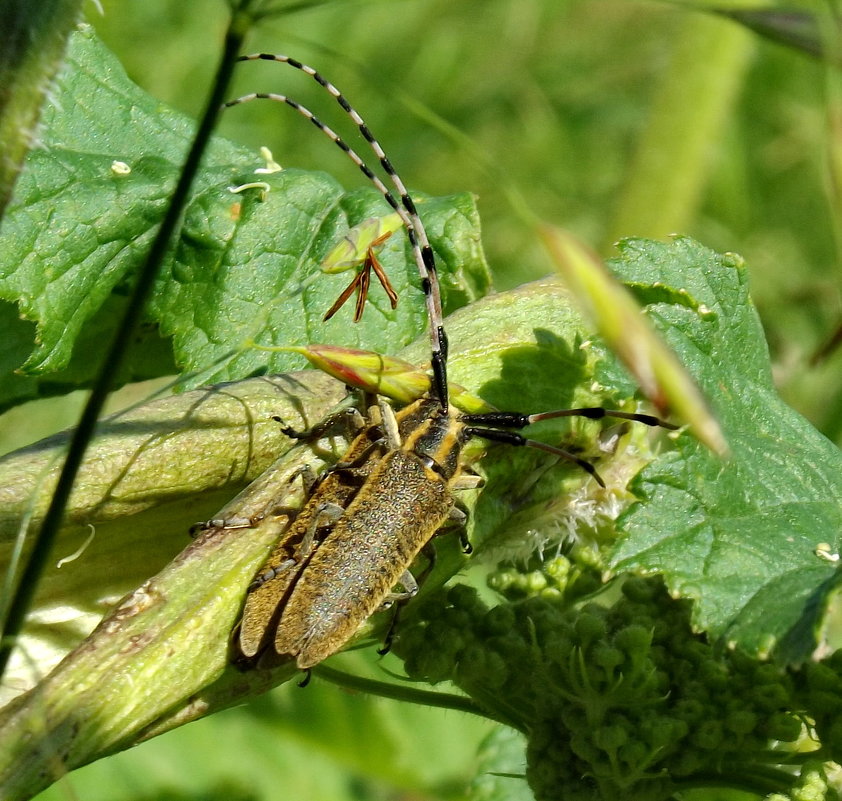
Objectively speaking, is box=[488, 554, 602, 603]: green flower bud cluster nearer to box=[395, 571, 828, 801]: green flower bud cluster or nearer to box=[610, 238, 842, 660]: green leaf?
box=[395, 571, 828, 801]: green flower bud cluster

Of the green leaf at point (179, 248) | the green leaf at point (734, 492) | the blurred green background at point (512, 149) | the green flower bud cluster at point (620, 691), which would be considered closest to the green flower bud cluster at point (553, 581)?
the green flower bud cluster at point (620, 691)

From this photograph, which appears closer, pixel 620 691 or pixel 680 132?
pixel 620 691

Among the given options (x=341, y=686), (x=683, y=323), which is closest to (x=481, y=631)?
(x=341, y=686)

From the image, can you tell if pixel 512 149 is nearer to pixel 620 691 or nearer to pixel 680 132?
pixel 680 132

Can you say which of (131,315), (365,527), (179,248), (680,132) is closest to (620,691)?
(365,527)

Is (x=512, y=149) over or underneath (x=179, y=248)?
over

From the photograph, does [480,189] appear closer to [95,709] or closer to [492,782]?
[492,782]
